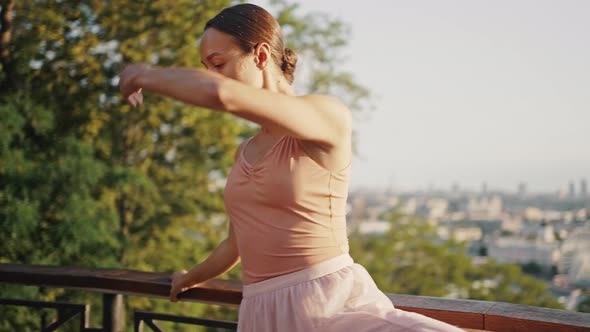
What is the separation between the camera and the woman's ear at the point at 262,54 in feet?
4.09

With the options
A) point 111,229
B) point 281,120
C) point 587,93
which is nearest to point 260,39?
point 281,120

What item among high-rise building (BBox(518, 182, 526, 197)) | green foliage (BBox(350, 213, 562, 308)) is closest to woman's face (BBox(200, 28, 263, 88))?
green foliage (BBox(350, 213, 562, 308))

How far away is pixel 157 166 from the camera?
1120cm

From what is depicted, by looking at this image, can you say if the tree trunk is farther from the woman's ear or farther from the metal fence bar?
the woman's ear

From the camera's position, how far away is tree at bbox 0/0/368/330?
22.6 feet

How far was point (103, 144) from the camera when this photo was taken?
9734 millimetres

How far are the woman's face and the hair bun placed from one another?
0.11 metres

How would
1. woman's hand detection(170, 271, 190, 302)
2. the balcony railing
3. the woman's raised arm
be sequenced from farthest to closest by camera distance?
woman's hand detection(170, 271, 190, 302)
the balcony railing
the woman's raised arm

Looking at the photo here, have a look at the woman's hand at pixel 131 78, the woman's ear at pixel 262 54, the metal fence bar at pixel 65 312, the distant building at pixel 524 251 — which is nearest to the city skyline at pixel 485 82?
the distant building at pixel 524 251

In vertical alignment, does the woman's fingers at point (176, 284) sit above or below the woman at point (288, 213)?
below

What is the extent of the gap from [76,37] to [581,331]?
8514mm

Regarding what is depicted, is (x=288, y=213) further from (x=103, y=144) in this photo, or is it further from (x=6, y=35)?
(x=103, y=144)

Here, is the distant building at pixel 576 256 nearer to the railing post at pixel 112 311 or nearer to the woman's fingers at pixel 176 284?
the railing post at pixel 112 311

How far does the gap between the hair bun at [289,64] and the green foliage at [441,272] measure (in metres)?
17.9
